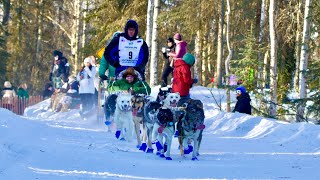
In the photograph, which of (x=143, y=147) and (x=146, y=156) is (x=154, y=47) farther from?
(x=146, y=156)

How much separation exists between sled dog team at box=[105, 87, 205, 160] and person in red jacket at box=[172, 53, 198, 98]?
4.37 ft

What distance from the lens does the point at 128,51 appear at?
13.0 meters

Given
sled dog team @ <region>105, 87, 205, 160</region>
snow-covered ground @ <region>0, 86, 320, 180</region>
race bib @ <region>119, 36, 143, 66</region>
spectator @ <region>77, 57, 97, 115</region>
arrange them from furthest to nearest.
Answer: spectator @ <region>77, 57, 97, 115</region>
race bib @ <region>119, 36, 143, 66</region>
sled dog team @ <region>105, 87, 205, 160</region>
snow-covered ground @ <region>0, 86, 320, 180</region>

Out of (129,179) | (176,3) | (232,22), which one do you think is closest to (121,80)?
(129,179)

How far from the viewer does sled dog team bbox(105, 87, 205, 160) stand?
920 cm

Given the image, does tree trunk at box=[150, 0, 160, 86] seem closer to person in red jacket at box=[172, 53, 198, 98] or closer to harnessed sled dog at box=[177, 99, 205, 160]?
person in red jacket at box=[172, 53, 198, 98]

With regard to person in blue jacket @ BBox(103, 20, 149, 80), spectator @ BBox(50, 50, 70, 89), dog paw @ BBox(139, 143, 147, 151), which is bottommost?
dog paw @ BBox(139, 143, 147, 151)

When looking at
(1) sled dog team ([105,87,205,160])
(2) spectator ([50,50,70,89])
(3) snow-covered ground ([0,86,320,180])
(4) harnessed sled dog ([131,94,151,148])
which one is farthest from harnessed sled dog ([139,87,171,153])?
(2) spectator ([50,50,70,89])

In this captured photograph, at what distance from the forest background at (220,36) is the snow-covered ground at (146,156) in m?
4.58

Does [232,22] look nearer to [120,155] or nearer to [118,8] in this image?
[118,8]

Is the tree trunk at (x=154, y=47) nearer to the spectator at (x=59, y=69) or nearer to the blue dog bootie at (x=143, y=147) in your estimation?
the spectator at (x=59, y=69)

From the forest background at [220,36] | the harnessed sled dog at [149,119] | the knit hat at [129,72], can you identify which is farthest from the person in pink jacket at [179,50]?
the harnessed sled dog at [149,119]

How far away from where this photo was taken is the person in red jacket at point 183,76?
41.1 feet

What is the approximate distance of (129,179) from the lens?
6.72 m
